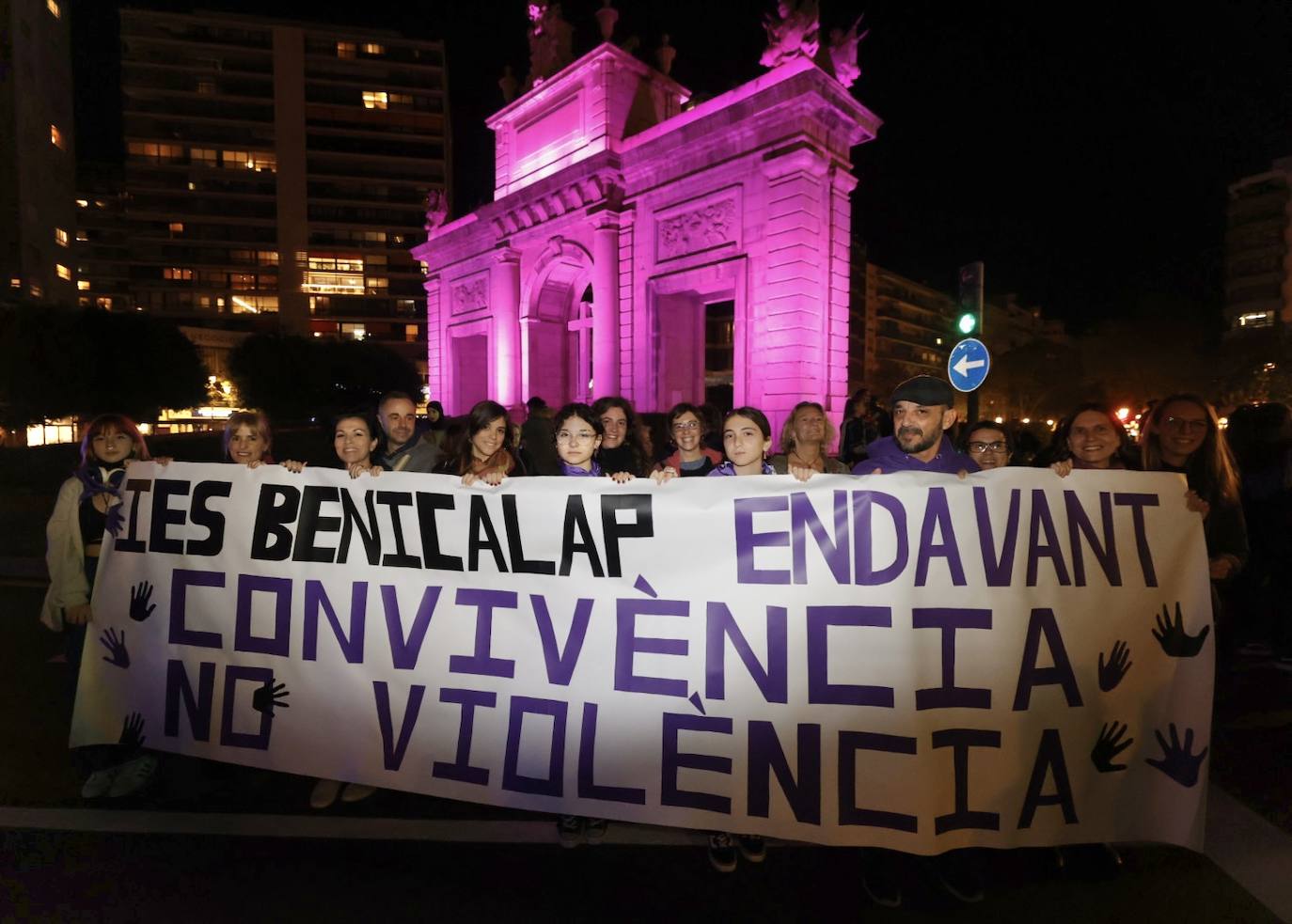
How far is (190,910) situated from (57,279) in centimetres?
6953

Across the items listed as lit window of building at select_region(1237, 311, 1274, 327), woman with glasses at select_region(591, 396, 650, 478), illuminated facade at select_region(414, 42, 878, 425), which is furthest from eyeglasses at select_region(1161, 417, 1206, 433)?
lit window of building at select_region(1237, 311, 1274, 327)

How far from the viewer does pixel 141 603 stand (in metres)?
3.19

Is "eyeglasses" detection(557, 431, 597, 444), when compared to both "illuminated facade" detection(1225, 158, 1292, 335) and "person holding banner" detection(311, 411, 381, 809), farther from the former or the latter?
"illuminated facade" detection(1225, 158, 1292, 335)

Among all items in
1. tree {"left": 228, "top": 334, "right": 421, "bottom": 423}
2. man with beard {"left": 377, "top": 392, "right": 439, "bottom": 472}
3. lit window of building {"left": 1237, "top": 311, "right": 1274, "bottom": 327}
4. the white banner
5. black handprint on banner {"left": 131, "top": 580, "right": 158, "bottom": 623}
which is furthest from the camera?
lit window of building {"left": 1237, "top": 311, "right": 1274, "bottom": 327}

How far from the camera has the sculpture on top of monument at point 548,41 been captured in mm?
20531

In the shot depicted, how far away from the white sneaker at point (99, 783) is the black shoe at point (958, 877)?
377cm

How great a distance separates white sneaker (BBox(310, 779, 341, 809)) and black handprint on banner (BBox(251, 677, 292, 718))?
43 cm

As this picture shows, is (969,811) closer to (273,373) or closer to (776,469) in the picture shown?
(776,469)

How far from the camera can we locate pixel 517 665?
278 cm

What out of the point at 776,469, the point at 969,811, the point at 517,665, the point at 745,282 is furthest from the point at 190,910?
the point at 745,282

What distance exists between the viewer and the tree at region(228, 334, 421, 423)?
4231 cm

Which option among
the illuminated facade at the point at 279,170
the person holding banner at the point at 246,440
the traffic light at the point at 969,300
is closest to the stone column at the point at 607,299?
the traffic light at the point at 969,300

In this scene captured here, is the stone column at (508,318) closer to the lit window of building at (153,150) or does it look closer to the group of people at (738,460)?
the group of people at (738,460)

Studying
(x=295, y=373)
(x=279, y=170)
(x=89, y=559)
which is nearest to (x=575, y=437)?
(x=89, y=559)
